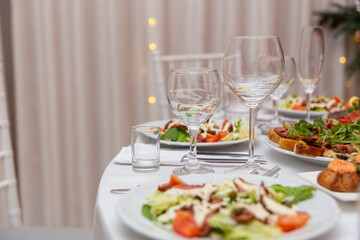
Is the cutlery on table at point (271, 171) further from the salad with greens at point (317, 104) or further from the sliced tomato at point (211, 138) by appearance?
the salad with greens at point (317, 104)

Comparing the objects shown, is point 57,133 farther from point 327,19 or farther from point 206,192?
point 206,192

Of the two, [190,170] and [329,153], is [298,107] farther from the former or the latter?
[190,170]

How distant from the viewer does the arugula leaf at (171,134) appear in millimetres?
1253

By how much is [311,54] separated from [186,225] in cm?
97

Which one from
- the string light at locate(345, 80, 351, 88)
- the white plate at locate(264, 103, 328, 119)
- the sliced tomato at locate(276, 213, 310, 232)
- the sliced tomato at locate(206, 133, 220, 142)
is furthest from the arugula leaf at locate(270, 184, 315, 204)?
the string light at locate(345, 80, 351, 88)

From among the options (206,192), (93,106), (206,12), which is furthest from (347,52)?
(206,192)

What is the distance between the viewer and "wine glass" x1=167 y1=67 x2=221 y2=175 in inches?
38.5

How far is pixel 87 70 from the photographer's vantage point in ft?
9.86

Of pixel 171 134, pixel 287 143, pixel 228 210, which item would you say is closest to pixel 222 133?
pixel 171 134

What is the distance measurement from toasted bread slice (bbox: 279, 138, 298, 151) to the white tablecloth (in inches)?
1.6

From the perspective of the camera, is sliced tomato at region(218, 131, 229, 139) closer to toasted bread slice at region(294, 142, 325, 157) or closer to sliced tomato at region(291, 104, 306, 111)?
toasted bread slice at region(294, 142, 325, 157)

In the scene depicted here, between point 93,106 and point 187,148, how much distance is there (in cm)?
191

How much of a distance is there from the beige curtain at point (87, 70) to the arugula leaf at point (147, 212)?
235cm

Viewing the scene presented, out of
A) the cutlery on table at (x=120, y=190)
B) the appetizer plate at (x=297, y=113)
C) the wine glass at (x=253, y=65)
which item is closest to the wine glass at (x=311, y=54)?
the appetizer plate at (x=297, y=113)
